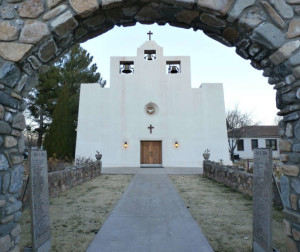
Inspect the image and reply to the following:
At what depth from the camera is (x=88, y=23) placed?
2875 mm

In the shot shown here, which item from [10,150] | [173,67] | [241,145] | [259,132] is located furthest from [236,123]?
[10,150]

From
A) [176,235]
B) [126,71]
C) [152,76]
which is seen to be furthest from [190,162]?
[176,235]

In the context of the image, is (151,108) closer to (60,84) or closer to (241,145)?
(60,84)

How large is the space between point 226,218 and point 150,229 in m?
1.74

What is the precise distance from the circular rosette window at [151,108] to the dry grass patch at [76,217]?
9521 millimetres

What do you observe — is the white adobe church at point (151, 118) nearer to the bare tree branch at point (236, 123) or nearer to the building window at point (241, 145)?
the bare tree branch at point (236, 123)

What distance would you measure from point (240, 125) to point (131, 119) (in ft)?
51.5

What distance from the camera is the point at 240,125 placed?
26750 mm

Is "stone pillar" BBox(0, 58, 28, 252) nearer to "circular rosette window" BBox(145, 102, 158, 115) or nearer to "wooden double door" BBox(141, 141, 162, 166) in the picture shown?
"wooden double door" BBox(141, 141, 162, 166)

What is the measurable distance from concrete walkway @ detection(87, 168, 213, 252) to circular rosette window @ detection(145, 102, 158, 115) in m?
10.9

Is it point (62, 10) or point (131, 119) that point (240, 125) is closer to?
point (131, 119)

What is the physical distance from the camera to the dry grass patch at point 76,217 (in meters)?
3.52

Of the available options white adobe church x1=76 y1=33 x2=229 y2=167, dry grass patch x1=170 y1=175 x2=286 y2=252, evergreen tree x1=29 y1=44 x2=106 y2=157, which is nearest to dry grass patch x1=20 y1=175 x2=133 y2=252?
dry grass patch x1=170 y1=175 x2=286 y2=252

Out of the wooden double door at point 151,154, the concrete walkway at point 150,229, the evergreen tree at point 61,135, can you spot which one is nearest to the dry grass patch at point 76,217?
the concrete walkway at point 150,229
